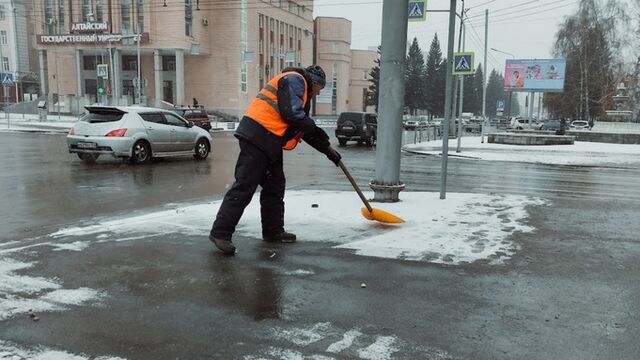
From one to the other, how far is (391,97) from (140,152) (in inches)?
359

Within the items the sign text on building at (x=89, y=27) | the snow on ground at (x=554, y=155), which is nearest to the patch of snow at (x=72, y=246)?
the snow on ground at (x=554, y=155)

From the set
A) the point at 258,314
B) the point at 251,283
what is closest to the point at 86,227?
the point at 251,283

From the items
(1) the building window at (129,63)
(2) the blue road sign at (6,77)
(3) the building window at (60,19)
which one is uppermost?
(3) the building window at (60,19)

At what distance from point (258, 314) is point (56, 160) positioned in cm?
1338

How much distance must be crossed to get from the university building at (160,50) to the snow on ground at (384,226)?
4216 cm

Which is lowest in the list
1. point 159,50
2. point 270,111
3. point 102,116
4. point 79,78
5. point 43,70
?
point 102,116

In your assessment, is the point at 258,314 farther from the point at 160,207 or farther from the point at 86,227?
the point at 160,207

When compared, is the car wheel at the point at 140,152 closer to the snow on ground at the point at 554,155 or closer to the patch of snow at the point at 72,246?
the patch of snow at the point at 72,246

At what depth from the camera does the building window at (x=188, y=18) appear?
5344 centimetres

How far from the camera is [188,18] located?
54.4 metres

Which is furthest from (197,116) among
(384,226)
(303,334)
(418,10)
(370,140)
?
(303,334)

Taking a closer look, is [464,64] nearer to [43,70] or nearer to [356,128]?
[356,128]

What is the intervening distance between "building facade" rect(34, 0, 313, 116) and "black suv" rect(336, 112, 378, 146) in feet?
74.2

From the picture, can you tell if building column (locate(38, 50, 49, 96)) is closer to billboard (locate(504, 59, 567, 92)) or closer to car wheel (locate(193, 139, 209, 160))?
billboard (locate(504, 59, 567, 92))
